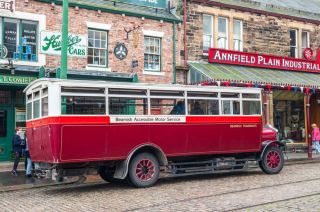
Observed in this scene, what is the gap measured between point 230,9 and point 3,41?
11457mm

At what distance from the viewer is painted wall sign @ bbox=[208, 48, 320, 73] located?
21547mm

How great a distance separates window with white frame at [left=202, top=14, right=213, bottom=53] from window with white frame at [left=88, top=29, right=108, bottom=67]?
5384mm

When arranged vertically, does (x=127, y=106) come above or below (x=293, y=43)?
below

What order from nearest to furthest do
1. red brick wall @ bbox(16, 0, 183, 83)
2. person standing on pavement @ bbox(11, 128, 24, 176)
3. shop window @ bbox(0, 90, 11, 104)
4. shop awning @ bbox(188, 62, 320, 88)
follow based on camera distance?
person standing on pavement @ bbox(11, 128, 24, 176) → shop window @ bbox(0, 90, 11, 104) → red brick wall @ bbox(16, 0, 183, 83) → shop awning @ bbox(188, 62, 320, 88)

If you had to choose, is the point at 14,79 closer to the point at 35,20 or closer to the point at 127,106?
the point at 35,20

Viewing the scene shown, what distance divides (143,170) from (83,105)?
232cm

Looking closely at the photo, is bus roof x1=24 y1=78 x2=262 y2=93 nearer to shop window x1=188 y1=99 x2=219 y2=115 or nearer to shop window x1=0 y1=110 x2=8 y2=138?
shop window x1=188 y1=99 x2=219 y2=115

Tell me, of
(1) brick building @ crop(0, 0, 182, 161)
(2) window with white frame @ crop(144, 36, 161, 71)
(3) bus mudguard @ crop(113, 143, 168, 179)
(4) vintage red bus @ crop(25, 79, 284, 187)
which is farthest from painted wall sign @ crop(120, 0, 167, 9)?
(3) bus mudguard @ crop(113, 143, 168, 179)

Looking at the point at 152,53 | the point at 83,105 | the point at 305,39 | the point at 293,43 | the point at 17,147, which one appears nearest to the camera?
the point at 83,105

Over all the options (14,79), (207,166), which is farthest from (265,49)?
(14,79)

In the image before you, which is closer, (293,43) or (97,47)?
(97,47)

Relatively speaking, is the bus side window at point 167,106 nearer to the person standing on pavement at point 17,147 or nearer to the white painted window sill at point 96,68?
the person standing on pavement at point 17,147

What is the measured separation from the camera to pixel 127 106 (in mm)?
11578

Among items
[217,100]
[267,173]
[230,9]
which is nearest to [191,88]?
[217,100]
